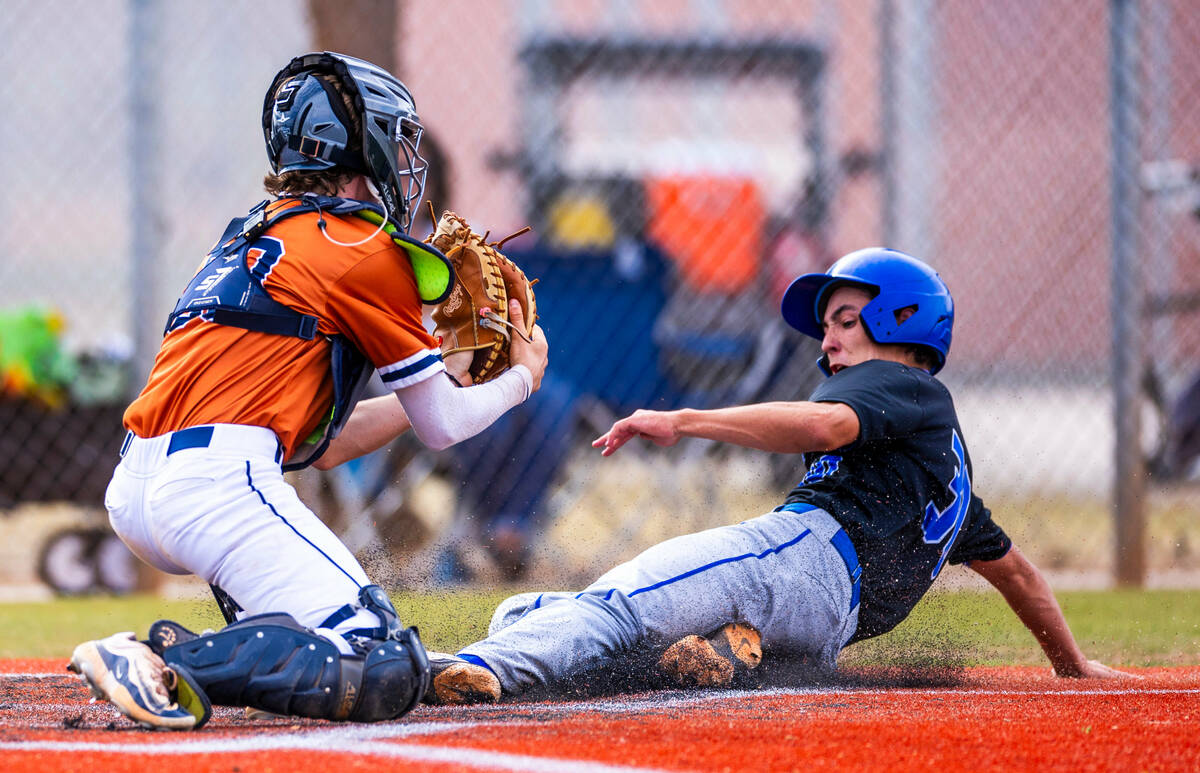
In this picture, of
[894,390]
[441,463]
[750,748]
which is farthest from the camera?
[441,463]

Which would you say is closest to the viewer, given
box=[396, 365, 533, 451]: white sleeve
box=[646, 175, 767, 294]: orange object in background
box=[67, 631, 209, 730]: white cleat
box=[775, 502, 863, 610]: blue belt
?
box=[67, 631, 209, 730]: white cleat

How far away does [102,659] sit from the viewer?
103 inches

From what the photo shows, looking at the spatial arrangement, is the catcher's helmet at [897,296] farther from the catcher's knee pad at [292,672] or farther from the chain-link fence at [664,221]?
the chain-link fence at [664,221]

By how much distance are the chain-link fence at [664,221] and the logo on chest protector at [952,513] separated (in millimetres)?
3005

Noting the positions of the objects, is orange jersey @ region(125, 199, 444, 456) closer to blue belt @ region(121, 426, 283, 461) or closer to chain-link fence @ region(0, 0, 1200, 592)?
blue belt @ region(121, 426, 283, 461)

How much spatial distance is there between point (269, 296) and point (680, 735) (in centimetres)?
130

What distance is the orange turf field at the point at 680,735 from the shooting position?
2.32 m

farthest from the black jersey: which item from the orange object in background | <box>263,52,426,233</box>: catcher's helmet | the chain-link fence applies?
the orange object in background

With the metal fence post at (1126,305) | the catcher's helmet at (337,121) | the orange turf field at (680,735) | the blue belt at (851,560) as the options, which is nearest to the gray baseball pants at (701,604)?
the blue belt at (851,560)

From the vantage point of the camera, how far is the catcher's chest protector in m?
3.00

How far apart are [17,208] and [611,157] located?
11.6 feet

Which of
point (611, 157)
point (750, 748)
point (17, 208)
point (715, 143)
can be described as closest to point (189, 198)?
point (17, 208)

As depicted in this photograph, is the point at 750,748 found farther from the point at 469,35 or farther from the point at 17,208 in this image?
the point at 17,208

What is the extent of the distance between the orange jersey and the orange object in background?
4618 mm
